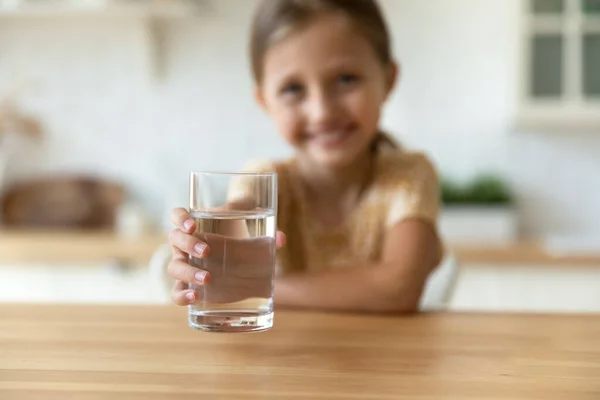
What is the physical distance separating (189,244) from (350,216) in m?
0.58

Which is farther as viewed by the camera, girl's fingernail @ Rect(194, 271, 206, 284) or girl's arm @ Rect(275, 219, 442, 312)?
girl's arm @ Rect(275, 219, 442, 312)

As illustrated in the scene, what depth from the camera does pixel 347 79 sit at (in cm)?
111

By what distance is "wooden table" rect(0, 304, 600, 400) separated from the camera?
52 cm

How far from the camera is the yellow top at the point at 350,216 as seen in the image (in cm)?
122

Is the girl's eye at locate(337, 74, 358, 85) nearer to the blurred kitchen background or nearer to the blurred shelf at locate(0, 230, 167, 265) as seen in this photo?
the blurred kitchen background

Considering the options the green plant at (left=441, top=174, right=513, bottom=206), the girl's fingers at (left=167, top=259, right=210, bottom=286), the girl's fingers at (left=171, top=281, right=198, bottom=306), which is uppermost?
the girl's fingers at (left=167, top=259, right=210, bottom=286)

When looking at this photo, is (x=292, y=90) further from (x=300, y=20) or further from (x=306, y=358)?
(x=306, y=358)

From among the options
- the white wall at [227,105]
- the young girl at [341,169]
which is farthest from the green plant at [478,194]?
the young girl at [341,169]

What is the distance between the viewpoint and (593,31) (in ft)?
7.94

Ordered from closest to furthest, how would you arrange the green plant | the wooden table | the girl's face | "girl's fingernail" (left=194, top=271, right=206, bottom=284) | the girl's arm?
the wooden table → "girl's fingernail" (left=194, top=271, right=206, bottom=284) → the girl's arm → the girl's face → the green plant

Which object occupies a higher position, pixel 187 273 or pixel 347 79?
pixel 347 79

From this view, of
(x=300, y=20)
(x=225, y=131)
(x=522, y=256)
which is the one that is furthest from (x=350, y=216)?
(x=225, y=131)

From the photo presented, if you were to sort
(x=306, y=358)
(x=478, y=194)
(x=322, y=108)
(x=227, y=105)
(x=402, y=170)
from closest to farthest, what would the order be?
1. (x=306, y=358)
2. (x=322, y=108)
3. (x=402, y=170)
4. (x=478, y=194)
5. (x=227, y=105)

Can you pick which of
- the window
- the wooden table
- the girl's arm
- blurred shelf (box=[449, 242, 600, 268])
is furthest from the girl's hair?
the window
